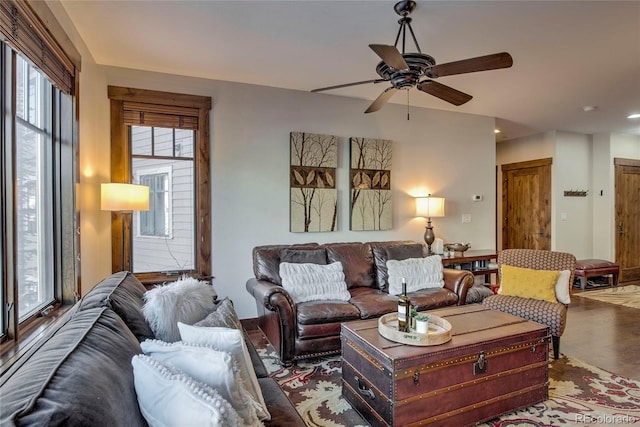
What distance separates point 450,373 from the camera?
2.04 meters

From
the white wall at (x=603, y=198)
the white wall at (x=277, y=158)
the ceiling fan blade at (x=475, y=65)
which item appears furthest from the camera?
the white wall at (x=603, y=198)

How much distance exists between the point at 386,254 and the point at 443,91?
181 cm

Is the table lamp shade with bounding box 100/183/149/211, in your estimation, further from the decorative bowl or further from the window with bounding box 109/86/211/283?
Result: the decorative bowl

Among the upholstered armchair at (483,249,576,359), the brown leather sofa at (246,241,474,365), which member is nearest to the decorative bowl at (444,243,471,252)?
the brown leather sofa at (246,241,474,365)

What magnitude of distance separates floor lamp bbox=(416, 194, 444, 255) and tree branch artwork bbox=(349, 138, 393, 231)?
1.43 feet

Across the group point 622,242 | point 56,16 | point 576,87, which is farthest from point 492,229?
point 56,16

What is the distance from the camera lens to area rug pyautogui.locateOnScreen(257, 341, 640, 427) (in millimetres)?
2188

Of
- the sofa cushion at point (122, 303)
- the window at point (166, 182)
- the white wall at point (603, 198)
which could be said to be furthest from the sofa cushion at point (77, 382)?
the white wall at point (603, 198)

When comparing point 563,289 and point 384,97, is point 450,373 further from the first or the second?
point 384,97

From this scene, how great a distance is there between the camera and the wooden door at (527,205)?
6.48m

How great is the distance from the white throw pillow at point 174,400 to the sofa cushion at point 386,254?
283 cm

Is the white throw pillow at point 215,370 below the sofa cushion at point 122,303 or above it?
below

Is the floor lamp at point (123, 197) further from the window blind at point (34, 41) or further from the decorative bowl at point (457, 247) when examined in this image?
the decorative bowl at point (457, 247)

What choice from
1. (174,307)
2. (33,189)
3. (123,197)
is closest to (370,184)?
(123,197)
